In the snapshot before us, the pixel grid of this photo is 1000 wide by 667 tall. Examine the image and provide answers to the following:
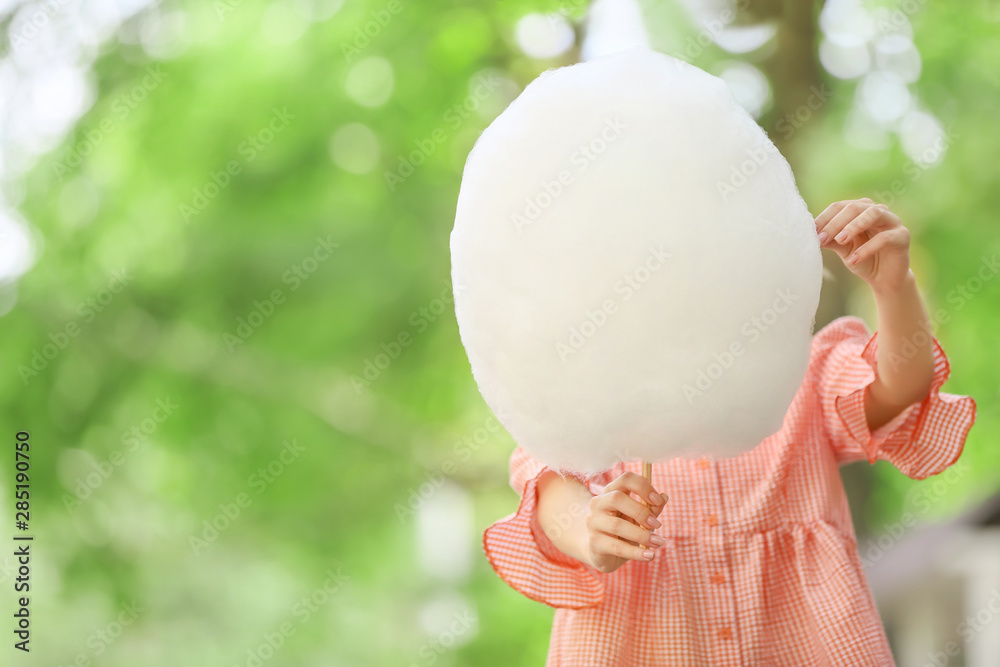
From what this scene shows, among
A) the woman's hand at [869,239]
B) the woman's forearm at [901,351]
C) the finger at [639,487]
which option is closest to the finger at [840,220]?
the woman's hand at [869,239]

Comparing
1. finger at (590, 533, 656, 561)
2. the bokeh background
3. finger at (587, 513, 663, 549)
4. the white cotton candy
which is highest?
the white cotton candy

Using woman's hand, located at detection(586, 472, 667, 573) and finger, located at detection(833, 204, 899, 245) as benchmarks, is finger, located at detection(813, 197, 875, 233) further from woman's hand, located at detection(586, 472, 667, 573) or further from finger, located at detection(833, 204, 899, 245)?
woman's hand, located at detection(586, 472, 667, 573)

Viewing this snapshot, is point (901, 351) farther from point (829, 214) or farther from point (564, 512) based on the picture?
point (564, 512)

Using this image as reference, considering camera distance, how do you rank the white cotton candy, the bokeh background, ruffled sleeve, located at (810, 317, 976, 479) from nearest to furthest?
the white cotton candy → ruffled sleeve, located at (810, 317, 976, 479) → the bokeh background

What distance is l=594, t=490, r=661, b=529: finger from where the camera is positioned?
85 centimetres

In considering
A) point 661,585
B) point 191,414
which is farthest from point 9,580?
point 661,585

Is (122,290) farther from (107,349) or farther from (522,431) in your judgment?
(522,431)

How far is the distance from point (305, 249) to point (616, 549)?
151 centimetres

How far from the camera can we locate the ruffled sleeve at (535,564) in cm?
99

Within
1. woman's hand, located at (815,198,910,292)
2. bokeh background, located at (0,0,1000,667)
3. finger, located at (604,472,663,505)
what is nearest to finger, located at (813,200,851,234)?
woman's hand, located at (815,198,910,292)

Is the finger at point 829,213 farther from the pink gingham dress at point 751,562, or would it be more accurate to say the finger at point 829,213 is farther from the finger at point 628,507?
the finger at point 628,507

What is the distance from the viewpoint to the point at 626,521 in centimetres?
86

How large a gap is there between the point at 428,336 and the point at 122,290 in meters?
0.82

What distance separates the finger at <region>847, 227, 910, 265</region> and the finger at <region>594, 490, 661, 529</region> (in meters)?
0.38
